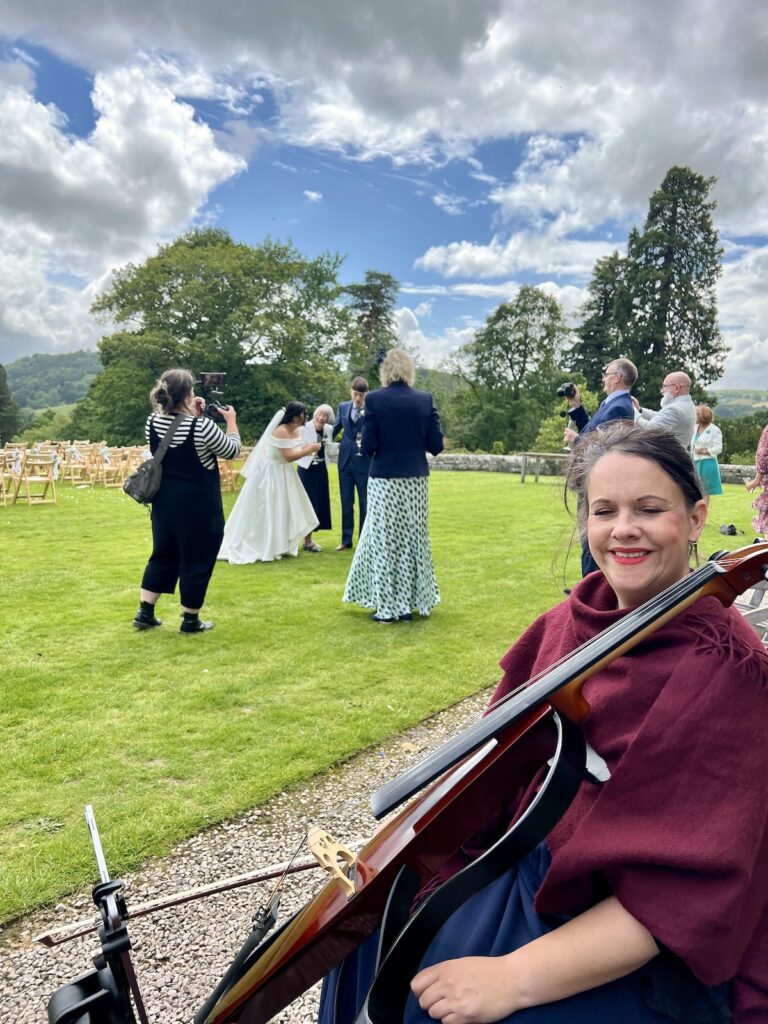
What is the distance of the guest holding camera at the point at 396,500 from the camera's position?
5.88m

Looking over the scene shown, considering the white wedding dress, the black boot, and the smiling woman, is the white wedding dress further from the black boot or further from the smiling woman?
the smiling woman

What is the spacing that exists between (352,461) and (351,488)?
1.39ft

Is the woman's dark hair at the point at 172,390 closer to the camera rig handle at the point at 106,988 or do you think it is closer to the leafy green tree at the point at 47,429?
the camera rig handle at the point at 106,988

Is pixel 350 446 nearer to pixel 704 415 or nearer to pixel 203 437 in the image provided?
pixel 203 437

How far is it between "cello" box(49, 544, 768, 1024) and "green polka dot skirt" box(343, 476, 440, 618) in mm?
4872

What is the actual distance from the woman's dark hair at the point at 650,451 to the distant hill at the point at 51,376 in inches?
4208

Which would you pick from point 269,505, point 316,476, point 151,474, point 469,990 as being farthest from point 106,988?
point 316,476

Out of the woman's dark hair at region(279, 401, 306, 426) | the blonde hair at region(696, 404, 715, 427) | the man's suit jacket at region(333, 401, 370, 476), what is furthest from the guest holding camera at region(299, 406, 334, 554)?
the blonde hair at region(696, 404, 715, 427)

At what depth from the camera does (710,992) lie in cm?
111

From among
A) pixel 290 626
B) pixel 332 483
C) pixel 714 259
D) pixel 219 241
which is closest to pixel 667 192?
pixel 714 259

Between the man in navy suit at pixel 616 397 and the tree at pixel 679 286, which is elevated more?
the tree at pixel 679 286

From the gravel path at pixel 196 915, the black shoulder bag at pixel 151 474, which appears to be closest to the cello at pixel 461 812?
the gravel path at pixel 196 915

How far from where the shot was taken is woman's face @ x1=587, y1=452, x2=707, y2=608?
55.6 inches

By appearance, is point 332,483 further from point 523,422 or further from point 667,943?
point 523,422
